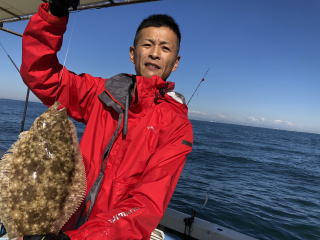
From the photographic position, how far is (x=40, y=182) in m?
1.92

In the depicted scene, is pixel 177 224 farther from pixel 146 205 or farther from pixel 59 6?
pixel 59 6

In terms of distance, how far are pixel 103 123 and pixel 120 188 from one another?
0.64 meters

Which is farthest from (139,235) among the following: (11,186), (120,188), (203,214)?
(203,214)

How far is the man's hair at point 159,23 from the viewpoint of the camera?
264cm

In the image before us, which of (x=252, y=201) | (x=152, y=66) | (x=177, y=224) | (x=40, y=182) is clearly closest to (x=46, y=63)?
(x=40, y=182)

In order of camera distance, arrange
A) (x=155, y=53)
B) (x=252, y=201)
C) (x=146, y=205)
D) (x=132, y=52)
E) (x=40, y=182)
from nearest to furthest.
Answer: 1. (x=146, y=205)
2. (x=40, y=182)
3. (x=155, y=53)
4. (x=132, y=52)
5. (x=252, y=201)

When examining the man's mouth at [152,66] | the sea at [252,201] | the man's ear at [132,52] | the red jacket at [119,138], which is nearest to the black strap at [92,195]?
the red jacket at [119,138]

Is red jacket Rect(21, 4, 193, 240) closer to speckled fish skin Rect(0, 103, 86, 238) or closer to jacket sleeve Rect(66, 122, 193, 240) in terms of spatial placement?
jacket sleeve Rect(66, 122, 193, 240)

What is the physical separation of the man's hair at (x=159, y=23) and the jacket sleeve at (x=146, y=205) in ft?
4.27

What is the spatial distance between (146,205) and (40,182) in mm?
916

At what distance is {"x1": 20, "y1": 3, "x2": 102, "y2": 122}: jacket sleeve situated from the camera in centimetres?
180

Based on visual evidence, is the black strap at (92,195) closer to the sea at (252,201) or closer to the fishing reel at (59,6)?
the fishing reel at (59,6)

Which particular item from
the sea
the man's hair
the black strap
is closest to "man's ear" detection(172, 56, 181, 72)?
the man's hair

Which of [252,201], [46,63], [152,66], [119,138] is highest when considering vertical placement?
[152,66]
